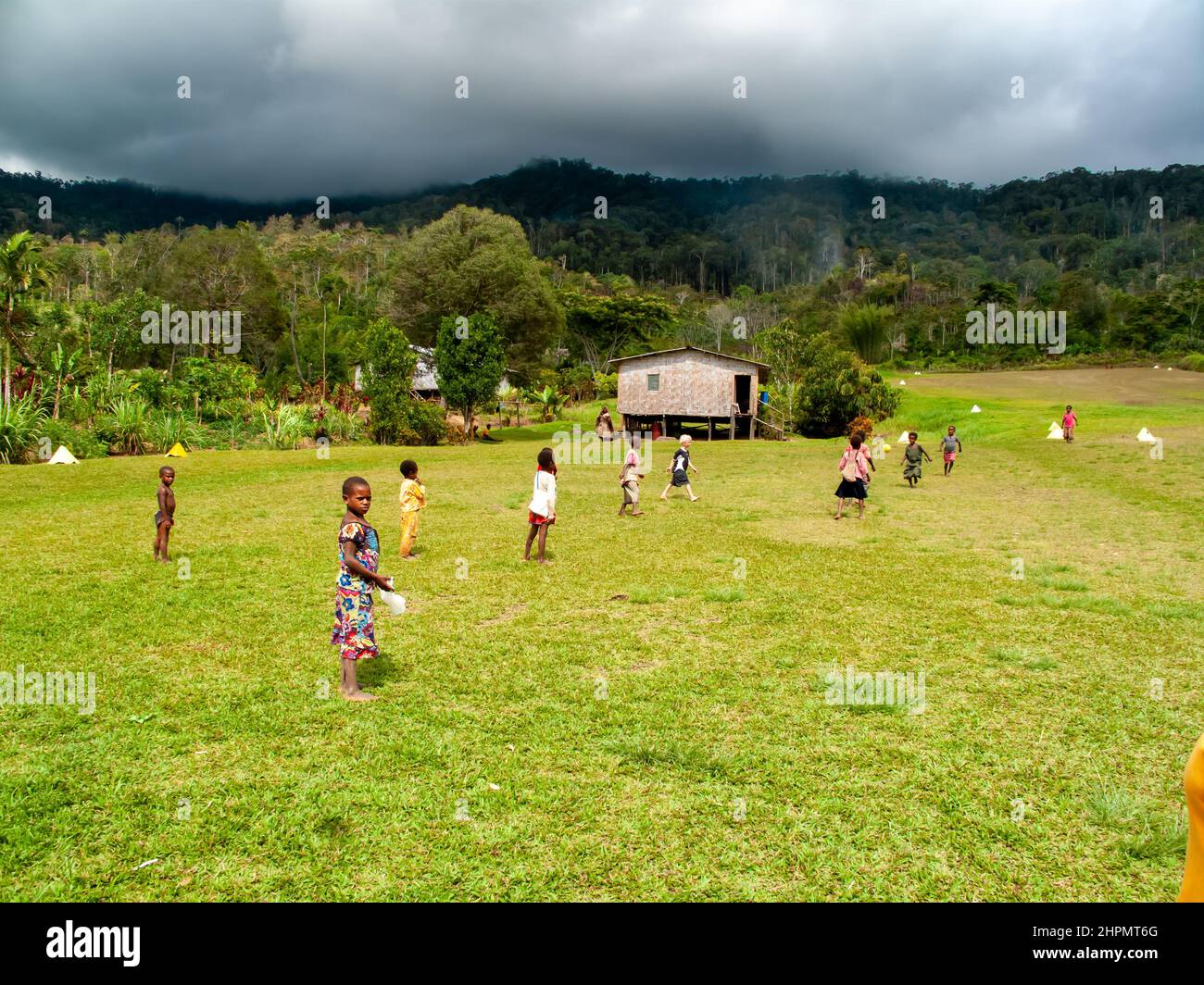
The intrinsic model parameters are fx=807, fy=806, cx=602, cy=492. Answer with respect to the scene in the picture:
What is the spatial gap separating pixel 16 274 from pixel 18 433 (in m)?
6.98

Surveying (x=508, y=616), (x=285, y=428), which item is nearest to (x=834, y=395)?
(x=285, y=428)

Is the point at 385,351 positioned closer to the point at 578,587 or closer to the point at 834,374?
the point at 834,374

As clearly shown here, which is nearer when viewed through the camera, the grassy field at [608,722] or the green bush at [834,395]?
the grassy field at [608,722]

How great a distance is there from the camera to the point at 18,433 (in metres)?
27.0

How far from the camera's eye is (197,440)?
33.8 metres

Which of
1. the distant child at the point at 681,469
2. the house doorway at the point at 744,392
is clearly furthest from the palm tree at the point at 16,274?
the house doorway at the point at 744,392

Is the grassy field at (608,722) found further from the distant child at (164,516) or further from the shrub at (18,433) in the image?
the shrub at (18,433)

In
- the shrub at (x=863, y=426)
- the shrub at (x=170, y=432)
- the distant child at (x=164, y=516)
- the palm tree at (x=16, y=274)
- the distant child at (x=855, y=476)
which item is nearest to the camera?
the distant child at (x=164, y=516)

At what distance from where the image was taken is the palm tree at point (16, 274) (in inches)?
1150

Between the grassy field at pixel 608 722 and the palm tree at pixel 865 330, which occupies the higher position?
the palm tree at pixel 865 330

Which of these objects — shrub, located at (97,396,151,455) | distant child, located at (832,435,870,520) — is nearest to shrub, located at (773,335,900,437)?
distant child, located at (832,435,870,520)

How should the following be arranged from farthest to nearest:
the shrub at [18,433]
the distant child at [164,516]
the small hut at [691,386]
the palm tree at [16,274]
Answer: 1. the small hut at [691,386]
2. the palm tree at [16,274]
3. the shrub at [18,433]
4. the distant child at [164,516]

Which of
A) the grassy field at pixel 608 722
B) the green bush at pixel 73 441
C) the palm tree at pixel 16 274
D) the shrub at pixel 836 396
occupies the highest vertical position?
the palm tree at pixel 16 274

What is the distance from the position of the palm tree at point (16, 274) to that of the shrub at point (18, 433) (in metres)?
1.62
